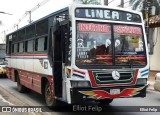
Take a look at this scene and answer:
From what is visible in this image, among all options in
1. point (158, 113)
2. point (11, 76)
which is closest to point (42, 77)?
point (158, 113)

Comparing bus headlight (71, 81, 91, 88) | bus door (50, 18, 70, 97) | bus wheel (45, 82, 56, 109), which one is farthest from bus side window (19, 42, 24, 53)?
bus headlight (71, 81, 91, 88)

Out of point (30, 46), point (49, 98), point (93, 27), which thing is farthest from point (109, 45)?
point (30, 46)

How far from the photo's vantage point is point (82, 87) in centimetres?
851

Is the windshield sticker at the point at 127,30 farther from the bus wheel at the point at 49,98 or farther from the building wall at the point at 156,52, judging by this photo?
the building wall at the point at 156,52

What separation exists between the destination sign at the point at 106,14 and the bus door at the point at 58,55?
0.60m

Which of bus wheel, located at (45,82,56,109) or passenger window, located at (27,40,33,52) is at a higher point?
passenger window, located at (27,40,33,52)

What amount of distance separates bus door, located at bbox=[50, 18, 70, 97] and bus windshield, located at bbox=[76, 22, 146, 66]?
65 cm

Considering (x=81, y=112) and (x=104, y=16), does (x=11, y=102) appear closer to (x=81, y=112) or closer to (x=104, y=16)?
(x=81, y=112)

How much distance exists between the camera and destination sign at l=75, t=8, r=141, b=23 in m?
8.83

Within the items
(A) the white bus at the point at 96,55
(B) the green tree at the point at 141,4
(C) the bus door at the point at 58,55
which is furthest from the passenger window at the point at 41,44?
(B) the green tree at the point at 141,4

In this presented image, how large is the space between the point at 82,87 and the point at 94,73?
1.47ft

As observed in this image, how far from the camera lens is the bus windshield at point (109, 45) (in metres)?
8.64

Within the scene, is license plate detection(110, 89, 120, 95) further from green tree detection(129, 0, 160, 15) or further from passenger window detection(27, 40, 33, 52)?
green tree detection(129, 0, 160, 15)

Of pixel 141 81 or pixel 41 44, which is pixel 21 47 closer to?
pixel 41 44
